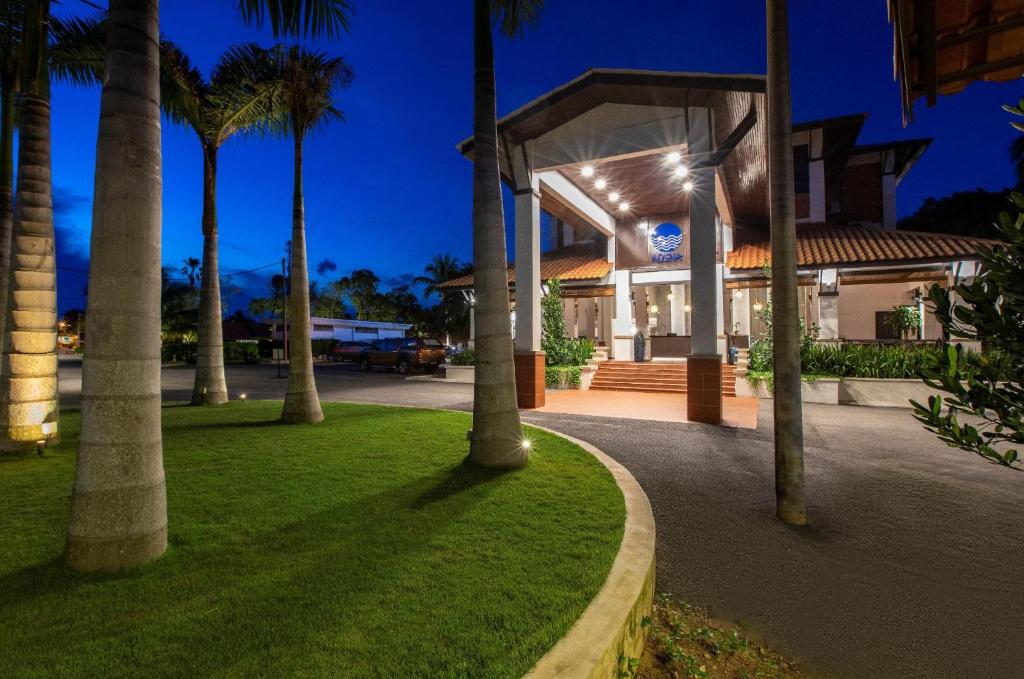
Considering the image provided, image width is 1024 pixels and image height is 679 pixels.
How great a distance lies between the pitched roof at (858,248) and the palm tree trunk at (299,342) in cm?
1529

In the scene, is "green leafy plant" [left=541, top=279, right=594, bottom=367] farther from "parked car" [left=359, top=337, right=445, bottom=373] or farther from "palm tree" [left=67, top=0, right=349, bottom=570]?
"palm tree" [left=67, top=0, right=349, bottom=570]

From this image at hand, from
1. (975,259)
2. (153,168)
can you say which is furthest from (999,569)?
(975,259)

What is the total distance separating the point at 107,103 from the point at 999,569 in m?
7.61

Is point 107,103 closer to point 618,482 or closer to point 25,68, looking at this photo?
point 25,68

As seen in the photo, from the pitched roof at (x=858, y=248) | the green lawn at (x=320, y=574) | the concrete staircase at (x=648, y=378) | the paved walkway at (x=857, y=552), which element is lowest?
the paved walkway at (x=857, y=552)

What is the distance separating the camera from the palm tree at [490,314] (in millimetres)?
5629

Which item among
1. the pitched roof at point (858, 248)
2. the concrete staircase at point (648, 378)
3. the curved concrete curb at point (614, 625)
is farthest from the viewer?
the concrete staircase at point (648, 378)

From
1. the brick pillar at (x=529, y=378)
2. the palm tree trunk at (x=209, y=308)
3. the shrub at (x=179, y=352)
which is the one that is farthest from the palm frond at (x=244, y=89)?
the shrub at (x=179, y=352)

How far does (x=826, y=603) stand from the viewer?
3.28 m

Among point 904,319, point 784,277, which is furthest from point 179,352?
point 904,319

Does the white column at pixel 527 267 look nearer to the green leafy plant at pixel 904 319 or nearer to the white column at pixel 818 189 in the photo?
the green leafy plant at pixel 904 319

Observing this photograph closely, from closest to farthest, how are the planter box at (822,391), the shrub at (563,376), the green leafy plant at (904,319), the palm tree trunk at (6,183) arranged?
the palm tree trunk at (6,183) → the planter box at (822,391) → the shrub at (563,376) → the green leafy plant at (904,319)

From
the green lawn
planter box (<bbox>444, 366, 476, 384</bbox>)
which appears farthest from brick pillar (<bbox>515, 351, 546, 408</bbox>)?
planter box (<bbox>444, 366, 476, 384</bbox>)

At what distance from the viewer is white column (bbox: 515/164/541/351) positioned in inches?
477
